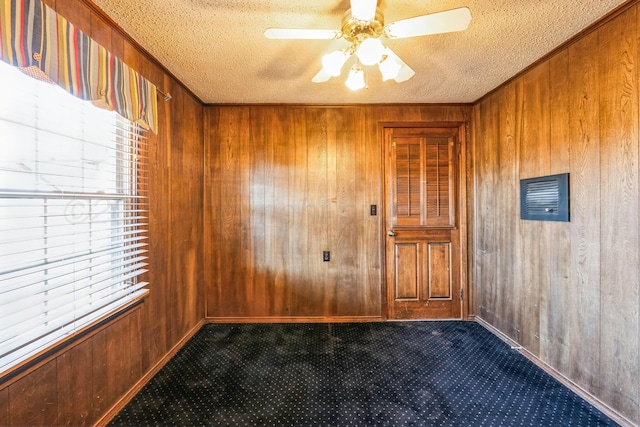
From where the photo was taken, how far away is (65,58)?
1.28 meters

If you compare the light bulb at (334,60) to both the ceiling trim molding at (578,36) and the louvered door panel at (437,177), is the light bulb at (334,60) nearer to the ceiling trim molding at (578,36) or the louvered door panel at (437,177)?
the ceiling trim molding at (578,36)

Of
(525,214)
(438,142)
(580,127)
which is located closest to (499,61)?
(580,127)

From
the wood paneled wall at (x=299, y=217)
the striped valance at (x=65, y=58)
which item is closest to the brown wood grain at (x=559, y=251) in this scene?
the wood paneled wall at (x=299, y=217)

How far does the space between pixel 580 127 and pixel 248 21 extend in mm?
2270

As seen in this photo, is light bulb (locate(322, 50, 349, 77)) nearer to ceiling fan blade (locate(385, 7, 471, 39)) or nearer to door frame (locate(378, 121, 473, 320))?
ceiling fan blade (locate(385, 7, 471, 39))

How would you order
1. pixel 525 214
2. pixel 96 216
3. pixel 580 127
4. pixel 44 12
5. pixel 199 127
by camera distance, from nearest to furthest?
pixel 44 12
pixel 96 216
pixel 580 127
pixel 525 214
pixel 199 127

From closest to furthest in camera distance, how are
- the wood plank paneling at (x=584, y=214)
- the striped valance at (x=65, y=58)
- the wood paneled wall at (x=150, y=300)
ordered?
1. the striped valance at (x=65, y=58)
2. the wood paneled wall at (x=150, y=300)
3. the wood plank paneling at (x=584, y=214)

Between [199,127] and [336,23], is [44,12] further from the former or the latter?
[199,127]

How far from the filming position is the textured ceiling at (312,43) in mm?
1557

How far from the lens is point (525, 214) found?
232 cm

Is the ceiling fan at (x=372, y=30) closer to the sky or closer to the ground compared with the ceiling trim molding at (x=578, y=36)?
closer to the ground

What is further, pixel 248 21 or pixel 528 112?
pixel 528 112

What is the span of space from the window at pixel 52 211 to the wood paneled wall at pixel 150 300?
0.54 ft

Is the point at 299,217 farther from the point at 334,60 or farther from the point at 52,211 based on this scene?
the point at 52,211
